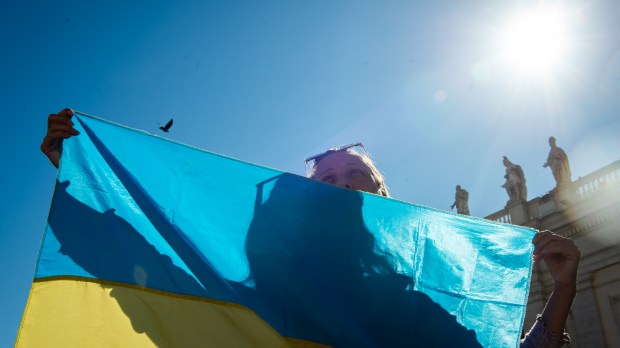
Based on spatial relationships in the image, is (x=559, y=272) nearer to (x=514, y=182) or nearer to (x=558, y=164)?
(x=558, y=164)

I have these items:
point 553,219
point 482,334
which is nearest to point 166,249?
point 482,334

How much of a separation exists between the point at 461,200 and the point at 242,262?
19004 millimetres

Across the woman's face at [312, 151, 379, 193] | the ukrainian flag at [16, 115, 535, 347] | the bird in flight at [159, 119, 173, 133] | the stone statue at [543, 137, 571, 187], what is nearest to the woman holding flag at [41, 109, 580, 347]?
the woman's face at [312, 151, 379, 193]

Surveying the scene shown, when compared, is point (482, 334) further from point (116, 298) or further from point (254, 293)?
point (116, 298)

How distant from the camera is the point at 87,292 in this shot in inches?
111

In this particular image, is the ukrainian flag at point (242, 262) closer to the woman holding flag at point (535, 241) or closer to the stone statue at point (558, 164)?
the woman holding flag at point (535, 241)

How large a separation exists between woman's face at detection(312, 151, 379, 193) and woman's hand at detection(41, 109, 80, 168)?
5.55 ft

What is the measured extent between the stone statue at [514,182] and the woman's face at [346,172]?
15525 mm

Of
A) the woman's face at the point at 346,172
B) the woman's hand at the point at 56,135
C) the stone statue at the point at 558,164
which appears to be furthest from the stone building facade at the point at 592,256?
the woman's hand at the point at 56,135

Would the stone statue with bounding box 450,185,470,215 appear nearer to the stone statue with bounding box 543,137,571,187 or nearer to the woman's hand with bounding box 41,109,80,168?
the stone statue with bounding box 543,137,571,187

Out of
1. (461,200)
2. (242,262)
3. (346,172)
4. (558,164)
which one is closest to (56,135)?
(242,262)

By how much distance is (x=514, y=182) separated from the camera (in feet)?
60.5

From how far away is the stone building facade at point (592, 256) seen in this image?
45.2 feet

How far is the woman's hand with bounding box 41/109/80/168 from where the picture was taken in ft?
10.9
